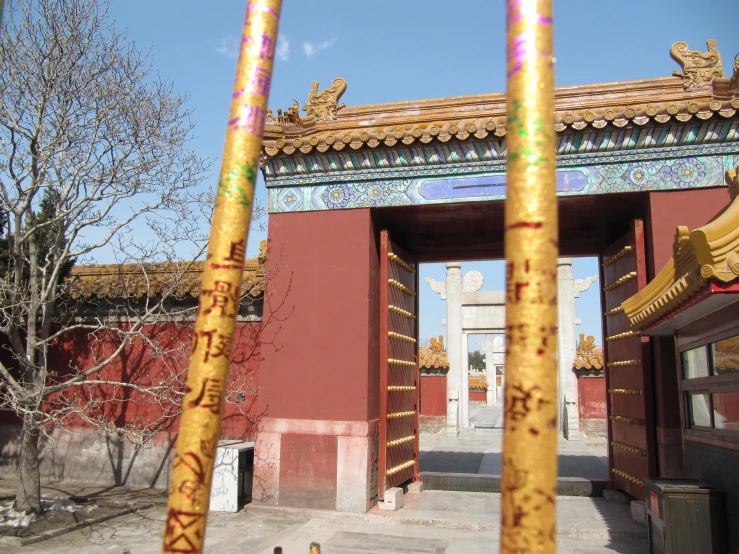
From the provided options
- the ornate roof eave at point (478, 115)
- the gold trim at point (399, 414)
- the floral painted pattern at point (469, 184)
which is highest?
the ornate roof eave at point (478, 115)

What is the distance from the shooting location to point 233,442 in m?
8.09

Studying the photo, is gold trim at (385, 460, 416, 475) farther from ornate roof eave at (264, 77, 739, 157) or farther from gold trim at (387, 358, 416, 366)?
ornate roof eave at (264, 77, 739, 157)

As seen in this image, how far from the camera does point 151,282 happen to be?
28.8ft

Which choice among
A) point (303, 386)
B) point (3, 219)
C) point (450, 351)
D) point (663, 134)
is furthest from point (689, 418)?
point (450, 351)

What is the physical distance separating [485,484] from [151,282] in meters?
5.52

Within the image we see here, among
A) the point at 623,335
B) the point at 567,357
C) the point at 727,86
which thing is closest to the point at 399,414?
the point at 623,335

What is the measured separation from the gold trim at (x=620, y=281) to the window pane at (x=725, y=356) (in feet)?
7.22

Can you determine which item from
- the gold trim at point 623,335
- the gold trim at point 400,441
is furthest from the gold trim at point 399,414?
the gold trim at point 623,335

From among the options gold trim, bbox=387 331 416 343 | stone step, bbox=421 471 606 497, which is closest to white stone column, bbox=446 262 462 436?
stone step, bbox=421 471 606 497

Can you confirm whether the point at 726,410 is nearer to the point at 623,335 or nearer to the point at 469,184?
the point at 623,335

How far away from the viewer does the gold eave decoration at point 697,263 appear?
3.68 meters

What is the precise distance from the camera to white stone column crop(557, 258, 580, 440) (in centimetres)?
1830

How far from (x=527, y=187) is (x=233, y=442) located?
7.35m

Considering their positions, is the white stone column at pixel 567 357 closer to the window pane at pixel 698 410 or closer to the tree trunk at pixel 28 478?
the window pane at pixel 698 410
